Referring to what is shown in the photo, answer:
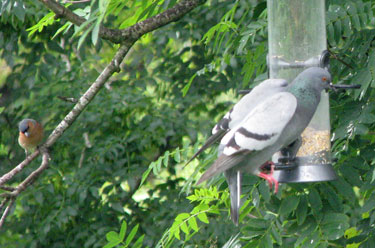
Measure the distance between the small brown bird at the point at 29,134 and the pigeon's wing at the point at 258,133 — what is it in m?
2.52

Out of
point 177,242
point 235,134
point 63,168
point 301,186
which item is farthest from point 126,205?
point 235,134

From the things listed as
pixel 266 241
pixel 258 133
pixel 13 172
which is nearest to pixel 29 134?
pixel 13 172

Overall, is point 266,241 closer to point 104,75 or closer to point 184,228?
point 184,228

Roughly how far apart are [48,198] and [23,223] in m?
0.35

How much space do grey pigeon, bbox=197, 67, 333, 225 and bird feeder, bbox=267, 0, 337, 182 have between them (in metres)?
0.32

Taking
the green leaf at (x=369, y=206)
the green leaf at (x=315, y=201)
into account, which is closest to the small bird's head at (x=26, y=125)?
the green leaf at (x=315, y=201)

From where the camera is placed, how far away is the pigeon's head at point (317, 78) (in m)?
3.07

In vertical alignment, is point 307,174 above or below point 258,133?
below

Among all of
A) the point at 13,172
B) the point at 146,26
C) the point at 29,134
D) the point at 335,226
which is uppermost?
the point at 146,26

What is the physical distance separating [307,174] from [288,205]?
187mm

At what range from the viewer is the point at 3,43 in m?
5.40

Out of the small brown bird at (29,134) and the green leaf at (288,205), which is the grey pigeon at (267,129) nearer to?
the green leaf at (288,205)

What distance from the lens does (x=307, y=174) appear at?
3275mm

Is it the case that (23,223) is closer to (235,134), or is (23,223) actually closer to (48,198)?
(48,198)
